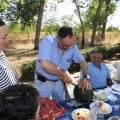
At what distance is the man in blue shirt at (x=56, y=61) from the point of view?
2.64 meters

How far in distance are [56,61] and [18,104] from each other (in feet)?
6.35

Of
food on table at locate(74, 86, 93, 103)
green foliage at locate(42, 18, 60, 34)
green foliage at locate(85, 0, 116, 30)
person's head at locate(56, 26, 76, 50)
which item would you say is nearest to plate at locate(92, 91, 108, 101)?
food on table at locate(74, 86, 93, 103)

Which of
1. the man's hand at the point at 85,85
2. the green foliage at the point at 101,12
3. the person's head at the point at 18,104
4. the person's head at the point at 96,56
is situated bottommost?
the man's hand at the point at 85,85

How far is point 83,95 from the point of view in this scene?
259 centimetres

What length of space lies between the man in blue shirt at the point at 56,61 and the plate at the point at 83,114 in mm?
345

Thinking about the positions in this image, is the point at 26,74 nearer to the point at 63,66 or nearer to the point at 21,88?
the point at 63,66

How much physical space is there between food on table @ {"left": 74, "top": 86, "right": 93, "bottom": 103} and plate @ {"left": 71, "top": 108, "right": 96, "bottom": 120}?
0.22 meters

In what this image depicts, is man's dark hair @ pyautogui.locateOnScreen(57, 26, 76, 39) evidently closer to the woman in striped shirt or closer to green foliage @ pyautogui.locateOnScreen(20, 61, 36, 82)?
the woman in striped shirt

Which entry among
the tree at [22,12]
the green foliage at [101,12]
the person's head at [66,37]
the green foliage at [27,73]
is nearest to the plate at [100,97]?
the person's head at [66,37]

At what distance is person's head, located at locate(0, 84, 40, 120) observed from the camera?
104 centimetres

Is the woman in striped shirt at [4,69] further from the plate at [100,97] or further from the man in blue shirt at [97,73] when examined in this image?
the man in blue shirt at [97,73]

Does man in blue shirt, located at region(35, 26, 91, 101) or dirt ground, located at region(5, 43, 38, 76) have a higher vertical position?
man in blue shirt, located at region(35, 26, 91, 101)

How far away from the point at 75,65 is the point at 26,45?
35.7 ft

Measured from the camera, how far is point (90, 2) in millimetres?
17984
